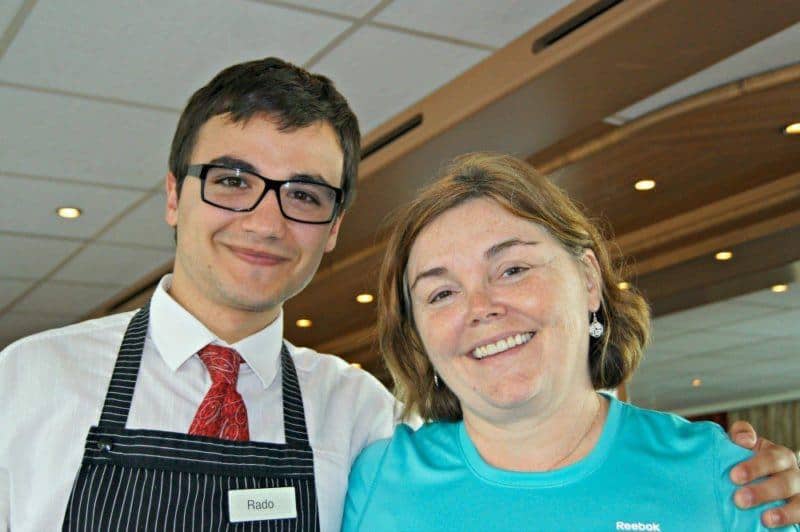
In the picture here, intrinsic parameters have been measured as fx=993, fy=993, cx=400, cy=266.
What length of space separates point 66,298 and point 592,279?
679 cm

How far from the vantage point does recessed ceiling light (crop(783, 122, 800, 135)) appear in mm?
4883

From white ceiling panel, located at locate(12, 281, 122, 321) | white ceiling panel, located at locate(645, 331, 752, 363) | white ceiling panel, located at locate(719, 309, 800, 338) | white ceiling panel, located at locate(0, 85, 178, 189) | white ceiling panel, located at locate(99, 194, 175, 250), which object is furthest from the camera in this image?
white ceiling panel, located at locate(645, 331, 752, 363)

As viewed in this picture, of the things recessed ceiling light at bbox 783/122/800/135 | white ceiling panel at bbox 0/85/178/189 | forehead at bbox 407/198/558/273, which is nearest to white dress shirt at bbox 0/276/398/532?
forehead at bbox 407/198/558/273

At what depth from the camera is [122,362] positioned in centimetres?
181

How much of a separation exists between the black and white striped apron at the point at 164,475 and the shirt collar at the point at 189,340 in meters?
0.05

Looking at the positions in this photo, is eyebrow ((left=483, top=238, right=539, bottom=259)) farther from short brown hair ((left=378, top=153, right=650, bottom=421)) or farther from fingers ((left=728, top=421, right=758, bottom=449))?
fingers ((left=728, top=421, right=758, bottom=449))

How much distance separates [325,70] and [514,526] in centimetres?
273

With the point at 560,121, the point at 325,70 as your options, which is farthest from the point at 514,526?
the point at 560,121

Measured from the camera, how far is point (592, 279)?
1.81 metres

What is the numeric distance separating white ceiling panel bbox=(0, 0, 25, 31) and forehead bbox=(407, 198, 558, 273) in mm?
2323

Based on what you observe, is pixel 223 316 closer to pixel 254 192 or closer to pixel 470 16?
pixel 254 192

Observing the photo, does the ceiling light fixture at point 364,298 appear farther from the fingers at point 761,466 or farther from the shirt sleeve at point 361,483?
the fingers at point 761,466

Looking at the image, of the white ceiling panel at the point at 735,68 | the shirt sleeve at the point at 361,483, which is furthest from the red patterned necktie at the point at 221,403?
the white ceiling panel at the point at 735,68

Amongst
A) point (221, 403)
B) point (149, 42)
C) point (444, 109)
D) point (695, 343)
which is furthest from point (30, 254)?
point (695, 343)
